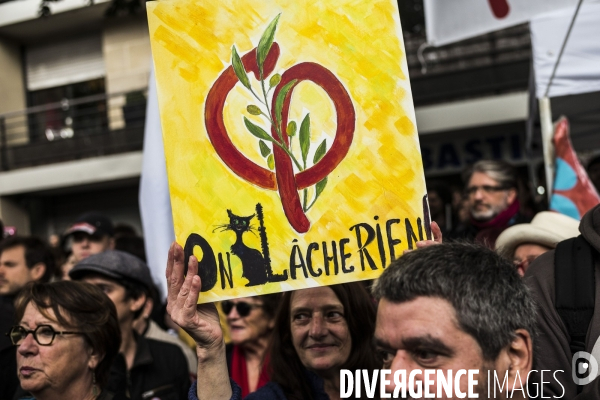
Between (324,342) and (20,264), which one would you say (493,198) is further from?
(20,264)

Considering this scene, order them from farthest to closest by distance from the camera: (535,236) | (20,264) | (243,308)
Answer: (20,264), (243,308), (535,236)

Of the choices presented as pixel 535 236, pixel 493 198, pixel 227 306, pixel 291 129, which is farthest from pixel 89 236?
pixel 291 129

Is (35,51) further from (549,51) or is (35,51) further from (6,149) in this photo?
(549,51)

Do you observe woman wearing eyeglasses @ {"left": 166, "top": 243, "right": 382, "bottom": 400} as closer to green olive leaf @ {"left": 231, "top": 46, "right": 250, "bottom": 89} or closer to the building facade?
green olive leaf @ {"left": 231, "top": 46, "right": 250, "bottom": 89}

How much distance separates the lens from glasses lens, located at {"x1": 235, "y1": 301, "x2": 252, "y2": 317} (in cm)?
403

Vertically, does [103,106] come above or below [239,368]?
above

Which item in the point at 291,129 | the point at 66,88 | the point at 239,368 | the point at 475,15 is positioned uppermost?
the point at 66,88

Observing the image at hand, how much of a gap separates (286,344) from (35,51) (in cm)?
1375

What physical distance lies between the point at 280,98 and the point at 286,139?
0.13m

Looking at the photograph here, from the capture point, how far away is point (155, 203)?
4777 millimetres

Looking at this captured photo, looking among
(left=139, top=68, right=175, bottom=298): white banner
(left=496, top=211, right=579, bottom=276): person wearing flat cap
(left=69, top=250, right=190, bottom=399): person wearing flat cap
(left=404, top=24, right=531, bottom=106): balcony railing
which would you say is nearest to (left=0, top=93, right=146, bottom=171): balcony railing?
(left=404, top=24, right=531, bottom=106): balcony railing

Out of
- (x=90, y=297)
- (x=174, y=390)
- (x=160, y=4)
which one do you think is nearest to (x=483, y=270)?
(x=160, y=4)

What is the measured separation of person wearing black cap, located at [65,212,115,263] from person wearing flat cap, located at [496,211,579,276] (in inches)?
119

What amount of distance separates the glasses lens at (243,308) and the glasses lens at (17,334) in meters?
1.31
